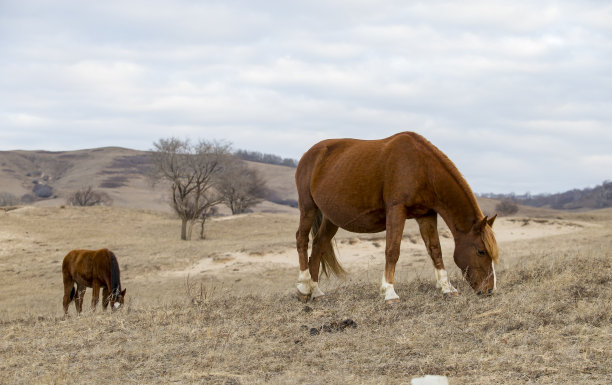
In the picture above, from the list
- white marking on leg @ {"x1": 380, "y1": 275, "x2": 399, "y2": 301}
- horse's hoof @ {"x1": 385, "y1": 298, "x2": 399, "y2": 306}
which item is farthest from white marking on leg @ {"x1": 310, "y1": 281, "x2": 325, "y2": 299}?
horse's hoof @ {"x1": 385, "y1": 298, "x2": 399, "y2": 306}

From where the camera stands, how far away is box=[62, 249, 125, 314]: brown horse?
1205cm

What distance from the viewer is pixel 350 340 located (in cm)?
544

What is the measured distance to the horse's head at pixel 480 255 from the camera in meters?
6.84

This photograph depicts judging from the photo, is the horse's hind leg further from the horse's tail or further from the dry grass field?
the dry grass field

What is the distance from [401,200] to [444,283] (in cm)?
129

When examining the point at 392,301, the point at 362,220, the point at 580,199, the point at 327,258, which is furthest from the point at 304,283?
the point at 580,199

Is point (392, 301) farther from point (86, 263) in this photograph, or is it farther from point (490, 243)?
point (86, 263)

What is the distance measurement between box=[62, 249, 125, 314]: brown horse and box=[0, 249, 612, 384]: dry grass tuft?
13.8 feet

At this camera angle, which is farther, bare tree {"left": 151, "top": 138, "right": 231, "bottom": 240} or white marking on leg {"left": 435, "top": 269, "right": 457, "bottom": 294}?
bare tree {"left": 151, "top": 138, "right": 231, "bottom": 240}

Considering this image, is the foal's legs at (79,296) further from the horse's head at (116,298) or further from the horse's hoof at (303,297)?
the horse's hoof at (303,297)

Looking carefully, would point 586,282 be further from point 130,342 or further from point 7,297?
point 7,297

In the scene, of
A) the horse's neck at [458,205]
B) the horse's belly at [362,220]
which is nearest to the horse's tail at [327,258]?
the horse's belly at [362,220]

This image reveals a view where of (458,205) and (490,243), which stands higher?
(458,205)

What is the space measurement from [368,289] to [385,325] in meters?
2.34
